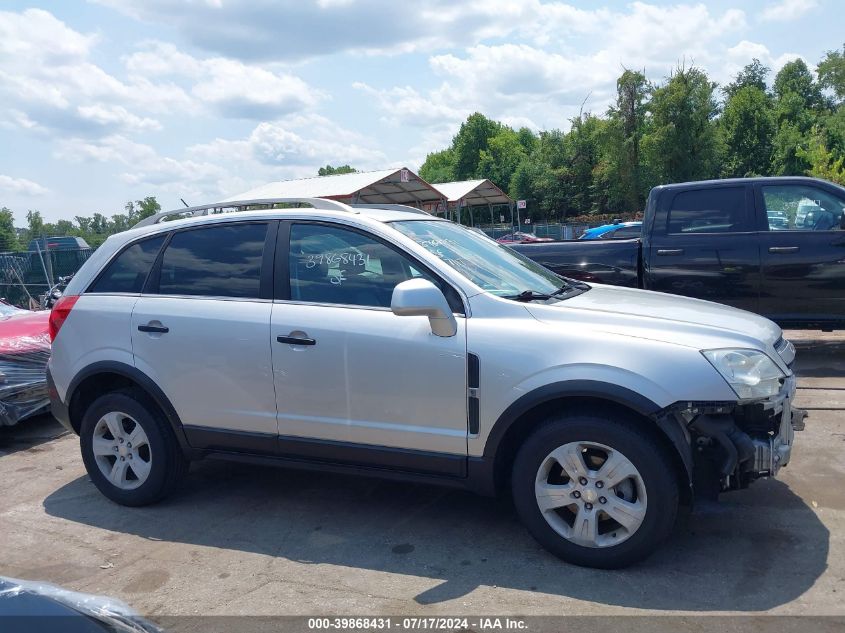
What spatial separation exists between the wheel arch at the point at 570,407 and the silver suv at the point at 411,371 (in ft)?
0.03

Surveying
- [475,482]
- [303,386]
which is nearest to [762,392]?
[475,482]

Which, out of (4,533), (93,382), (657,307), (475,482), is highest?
(657,307)

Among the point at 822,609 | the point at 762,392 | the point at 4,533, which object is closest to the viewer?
the point at 822,609

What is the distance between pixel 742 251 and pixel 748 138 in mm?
44122

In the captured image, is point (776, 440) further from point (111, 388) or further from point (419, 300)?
point (111, 388)

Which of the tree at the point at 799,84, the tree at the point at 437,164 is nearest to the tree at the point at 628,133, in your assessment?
the tree at the point at 799,84

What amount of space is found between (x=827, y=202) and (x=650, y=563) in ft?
17.7

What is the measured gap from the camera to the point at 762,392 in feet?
11.5

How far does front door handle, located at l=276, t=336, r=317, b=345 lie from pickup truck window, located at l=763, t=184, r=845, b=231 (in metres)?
5.55

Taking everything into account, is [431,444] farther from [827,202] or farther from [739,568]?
[827,202]

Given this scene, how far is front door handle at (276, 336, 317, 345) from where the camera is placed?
4125mm

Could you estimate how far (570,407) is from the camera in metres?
3.70

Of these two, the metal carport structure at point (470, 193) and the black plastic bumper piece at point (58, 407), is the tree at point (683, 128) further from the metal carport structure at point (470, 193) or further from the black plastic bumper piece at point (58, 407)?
the black plastic bumper piece at point (58, 407)

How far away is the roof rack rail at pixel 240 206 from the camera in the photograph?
4520 millimetres
